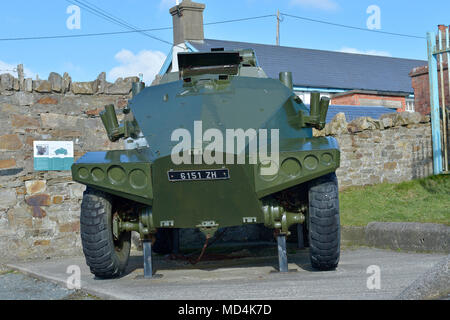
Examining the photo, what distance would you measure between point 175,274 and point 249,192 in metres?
1.36

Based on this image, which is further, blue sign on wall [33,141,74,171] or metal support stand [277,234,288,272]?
blue sign on wall [33,141,74,171]

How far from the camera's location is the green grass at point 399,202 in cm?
746

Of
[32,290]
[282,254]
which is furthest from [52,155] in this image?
[282,254]

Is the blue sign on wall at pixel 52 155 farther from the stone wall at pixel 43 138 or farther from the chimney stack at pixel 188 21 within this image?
the chimney stack at pixel 188 21

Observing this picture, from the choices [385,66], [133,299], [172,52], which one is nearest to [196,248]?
[133,299]

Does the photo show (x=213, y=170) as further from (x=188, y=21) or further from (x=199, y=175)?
(x=188, y=21)

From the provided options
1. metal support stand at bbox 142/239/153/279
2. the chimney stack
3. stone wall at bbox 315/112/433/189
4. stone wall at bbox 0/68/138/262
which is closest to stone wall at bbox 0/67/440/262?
stone wall at bbox 0/68/138/262

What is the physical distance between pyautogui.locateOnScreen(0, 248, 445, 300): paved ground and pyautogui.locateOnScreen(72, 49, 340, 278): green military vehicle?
313mm

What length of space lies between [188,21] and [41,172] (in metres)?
16.0

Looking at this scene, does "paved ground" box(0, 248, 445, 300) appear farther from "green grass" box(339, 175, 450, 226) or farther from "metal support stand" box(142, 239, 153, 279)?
"green grass" box(339, 175, 450, 226)

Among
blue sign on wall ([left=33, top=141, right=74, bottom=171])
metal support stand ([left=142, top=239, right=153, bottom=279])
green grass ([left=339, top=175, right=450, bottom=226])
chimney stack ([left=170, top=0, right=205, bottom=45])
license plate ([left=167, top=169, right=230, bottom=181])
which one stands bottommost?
metal support stand ([left=142, top=239, right=153, bottom=279])

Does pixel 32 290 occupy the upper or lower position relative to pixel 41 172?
lower

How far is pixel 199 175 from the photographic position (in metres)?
4.79

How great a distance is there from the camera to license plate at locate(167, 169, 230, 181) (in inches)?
188
